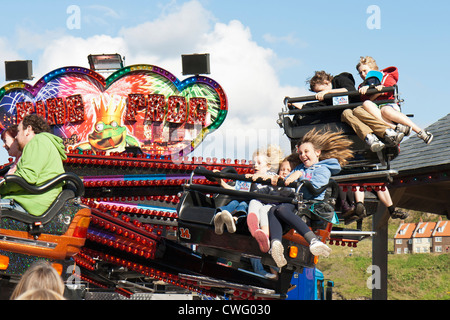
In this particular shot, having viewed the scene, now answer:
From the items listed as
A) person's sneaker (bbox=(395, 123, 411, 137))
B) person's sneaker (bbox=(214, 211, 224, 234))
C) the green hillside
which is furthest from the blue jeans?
the green hillside

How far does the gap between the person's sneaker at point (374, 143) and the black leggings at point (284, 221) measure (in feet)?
6.40

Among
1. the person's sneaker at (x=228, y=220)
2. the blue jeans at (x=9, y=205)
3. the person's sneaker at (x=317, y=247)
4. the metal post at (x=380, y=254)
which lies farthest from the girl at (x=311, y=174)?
the metal post at (x=380, y=254)

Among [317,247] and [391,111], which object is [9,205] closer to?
[317,247]

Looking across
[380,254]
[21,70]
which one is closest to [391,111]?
[380,254]

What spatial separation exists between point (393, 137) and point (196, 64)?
4.57 metres

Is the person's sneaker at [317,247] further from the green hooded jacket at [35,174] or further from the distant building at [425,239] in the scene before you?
the distant building at [425,239]

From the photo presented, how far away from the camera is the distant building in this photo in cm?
3625

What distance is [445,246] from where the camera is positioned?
3562cm

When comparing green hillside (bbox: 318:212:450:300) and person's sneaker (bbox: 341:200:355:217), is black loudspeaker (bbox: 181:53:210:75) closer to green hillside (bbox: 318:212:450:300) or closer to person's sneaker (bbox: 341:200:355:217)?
person's sneaker (bbox: 341:200:355:217)

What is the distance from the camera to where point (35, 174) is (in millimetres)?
6160
